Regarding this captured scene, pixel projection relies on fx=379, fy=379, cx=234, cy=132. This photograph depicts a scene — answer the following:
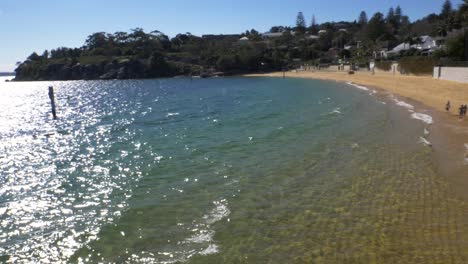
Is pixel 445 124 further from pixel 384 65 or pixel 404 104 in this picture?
pixel 384 65

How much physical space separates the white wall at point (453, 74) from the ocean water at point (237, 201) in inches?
1079

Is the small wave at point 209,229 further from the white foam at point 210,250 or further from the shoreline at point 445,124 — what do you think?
the shoreline at point 445,124

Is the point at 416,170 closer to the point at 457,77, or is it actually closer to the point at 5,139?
the point at 5,139

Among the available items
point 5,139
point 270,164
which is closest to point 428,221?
point 270,164

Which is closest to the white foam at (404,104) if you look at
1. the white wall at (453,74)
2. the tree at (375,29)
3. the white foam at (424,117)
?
the white foam at (424,117)

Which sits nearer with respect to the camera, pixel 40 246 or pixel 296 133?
pixel 40 246

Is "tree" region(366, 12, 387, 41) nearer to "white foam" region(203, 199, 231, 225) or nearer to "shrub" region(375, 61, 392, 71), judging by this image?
"shrub" region(375, 61, 392, 71)

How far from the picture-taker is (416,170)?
640 inches

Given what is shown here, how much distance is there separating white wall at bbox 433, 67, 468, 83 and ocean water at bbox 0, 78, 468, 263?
27.4 metres

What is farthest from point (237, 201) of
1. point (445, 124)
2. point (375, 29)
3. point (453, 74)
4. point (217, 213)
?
point (375, 29)

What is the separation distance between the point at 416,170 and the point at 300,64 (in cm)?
15019

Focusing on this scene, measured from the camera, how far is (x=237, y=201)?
1339 cm

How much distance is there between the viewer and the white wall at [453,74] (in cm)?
4840

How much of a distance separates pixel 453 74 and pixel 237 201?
5047 centimetres
